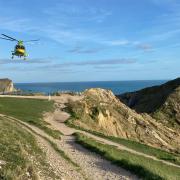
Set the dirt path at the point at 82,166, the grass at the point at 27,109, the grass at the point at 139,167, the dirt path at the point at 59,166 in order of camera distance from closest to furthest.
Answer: the dirt path at the point at 59,166 < the grass at the point at 139,167 < the dirt path at the point at 82,166 < the grass at the point at 27,109

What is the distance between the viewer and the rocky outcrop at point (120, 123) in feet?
175

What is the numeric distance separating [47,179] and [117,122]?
3822 centimetres

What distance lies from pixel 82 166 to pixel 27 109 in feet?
100

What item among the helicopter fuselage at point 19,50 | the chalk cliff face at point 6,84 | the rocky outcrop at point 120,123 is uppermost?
the helicopter fuselage at point 19,50

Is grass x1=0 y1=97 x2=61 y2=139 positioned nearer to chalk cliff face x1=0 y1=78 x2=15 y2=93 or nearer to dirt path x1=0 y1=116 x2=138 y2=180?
dirt path x1=0 y1=116 x2=138 y2=180

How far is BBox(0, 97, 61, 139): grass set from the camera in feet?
149

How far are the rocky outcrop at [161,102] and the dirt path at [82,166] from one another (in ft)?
135

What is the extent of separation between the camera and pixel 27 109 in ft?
179

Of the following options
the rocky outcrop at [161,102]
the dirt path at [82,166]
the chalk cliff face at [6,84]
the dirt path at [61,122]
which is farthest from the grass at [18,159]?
the chalk cliff face at [6,84]

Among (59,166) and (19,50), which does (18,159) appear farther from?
(19,50)

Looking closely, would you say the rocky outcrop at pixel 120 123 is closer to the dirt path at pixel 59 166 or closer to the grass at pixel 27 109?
the grass at pixel 27 109

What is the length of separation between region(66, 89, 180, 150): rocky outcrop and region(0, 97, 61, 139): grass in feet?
11.5

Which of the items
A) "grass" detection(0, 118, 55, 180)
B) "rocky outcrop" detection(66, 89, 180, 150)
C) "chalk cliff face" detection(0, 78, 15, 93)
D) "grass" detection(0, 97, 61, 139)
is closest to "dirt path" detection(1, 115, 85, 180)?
"grass" detection(0, 118, 55, 180)

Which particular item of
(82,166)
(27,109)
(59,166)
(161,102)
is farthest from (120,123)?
(59,166)
